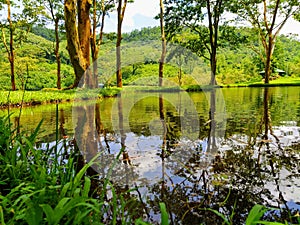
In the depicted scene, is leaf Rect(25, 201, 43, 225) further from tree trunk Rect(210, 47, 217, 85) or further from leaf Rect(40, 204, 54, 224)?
tree trunk Rect(210, 47, 217, 85)

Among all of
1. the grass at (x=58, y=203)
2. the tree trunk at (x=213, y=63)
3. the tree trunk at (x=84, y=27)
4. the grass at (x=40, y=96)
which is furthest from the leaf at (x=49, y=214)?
the tree trunk at (x=213, y=63)

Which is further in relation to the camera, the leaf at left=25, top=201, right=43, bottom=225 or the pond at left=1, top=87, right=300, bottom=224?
the pond at left=1, top=87, right=300, bottom=224

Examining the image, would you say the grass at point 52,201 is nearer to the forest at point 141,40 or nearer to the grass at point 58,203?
the grass at point 58,203

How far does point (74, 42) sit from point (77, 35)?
0.84 feet

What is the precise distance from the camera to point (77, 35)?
9430 millimetres

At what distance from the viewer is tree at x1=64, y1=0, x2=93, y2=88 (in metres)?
9.19

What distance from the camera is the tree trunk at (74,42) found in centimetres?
916

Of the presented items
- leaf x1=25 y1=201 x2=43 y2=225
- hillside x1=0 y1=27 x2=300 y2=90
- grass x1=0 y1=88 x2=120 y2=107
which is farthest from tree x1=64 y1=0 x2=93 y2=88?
leaf x1=25 y1=201 x2=43 y2=225

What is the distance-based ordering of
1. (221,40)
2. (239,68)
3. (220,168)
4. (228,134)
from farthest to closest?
(239,68)
(221,40)
(228,134)
(220,168)

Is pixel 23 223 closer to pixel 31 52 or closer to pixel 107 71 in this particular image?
pixel 107 71

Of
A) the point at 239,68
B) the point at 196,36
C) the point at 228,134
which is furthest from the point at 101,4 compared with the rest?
the point at 239,68

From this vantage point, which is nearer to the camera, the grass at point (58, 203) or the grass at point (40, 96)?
the grass at point (58, 203)

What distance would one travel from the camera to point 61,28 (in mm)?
18562

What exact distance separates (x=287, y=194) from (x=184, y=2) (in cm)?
1748
